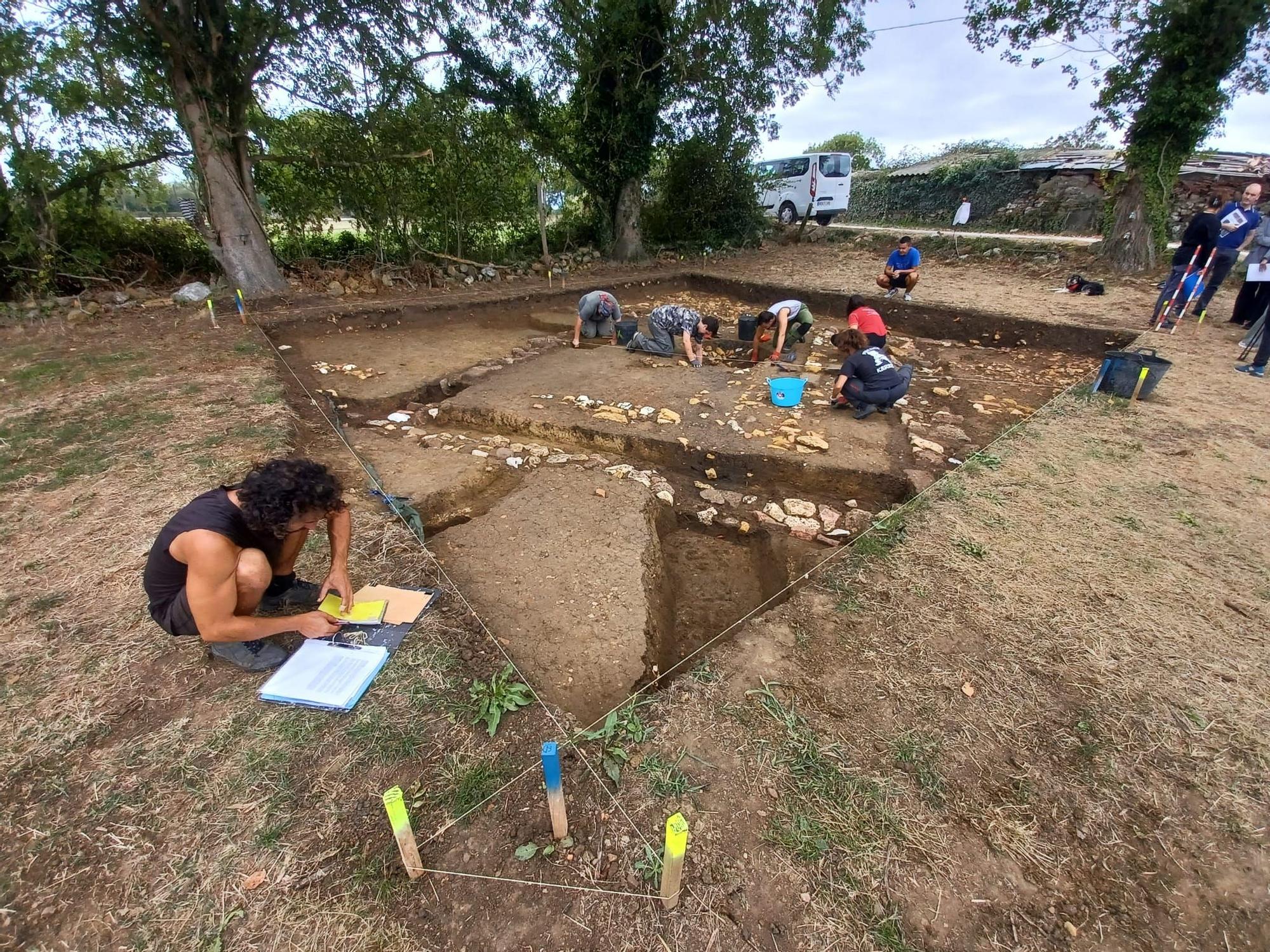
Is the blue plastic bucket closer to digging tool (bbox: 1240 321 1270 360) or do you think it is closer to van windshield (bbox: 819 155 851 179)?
digging tool (bbox: 1240 321 1270 360)

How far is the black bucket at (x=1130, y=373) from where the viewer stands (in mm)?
4699

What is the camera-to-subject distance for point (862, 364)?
4891 mm

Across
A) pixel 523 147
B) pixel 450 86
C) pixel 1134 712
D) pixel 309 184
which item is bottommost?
pixel 1134 712

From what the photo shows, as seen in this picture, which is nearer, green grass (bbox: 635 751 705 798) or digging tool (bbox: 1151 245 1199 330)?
green grass (bbox: 635 751 705 798)

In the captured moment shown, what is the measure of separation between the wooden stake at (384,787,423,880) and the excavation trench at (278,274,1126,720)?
2.62 feet

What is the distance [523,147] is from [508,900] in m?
11.5

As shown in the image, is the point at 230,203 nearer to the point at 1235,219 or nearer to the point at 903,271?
the point at 903,271

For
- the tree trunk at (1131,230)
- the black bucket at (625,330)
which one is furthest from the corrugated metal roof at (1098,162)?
the black bucket at (625,330)

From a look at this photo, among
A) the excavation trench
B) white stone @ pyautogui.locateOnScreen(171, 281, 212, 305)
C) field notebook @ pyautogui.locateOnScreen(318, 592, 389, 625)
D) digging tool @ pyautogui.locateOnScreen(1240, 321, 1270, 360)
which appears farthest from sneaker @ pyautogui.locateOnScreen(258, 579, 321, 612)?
digging tool @ pyautogui.locateOnScreen(1240, 321, 1270, 360)

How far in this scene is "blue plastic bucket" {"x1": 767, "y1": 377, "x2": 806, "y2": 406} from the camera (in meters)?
4.96

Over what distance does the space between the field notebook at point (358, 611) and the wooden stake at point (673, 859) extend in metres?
1.56

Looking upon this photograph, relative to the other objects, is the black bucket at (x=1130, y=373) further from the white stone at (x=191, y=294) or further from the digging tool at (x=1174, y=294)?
the white stone at (x=191, y=294)

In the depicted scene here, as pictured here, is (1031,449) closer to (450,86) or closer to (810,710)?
(810,710)

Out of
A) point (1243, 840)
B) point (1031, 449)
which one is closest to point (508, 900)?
point (1243, 840)
